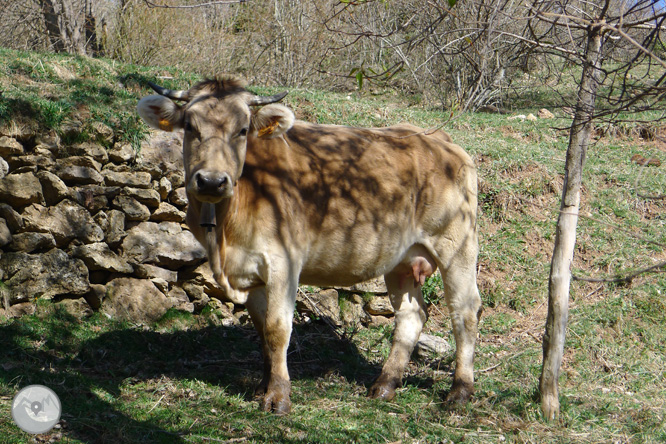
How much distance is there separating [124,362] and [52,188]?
7.02ft

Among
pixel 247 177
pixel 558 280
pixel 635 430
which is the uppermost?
pixel 247 177

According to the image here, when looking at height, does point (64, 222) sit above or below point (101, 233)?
above

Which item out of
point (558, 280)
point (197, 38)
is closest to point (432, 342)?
point (558, 280)

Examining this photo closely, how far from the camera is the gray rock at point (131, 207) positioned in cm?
750

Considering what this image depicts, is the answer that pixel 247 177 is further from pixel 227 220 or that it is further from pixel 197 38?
pixel 197 38

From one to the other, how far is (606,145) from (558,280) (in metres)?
8.65

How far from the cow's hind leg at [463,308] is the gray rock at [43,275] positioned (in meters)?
3.89

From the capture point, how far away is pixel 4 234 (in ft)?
22.0

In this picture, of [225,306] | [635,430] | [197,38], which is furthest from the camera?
[197,38]

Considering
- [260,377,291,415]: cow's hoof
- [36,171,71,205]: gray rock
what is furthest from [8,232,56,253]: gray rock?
[260,377,291,415]: cow's hoof

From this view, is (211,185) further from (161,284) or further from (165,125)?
(161,284)

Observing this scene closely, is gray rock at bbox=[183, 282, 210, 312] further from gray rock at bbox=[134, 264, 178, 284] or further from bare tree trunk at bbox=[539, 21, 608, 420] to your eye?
bare tree trunk at bbox=[539, 21, 608, 420]

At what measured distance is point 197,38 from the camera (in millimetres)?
15031
